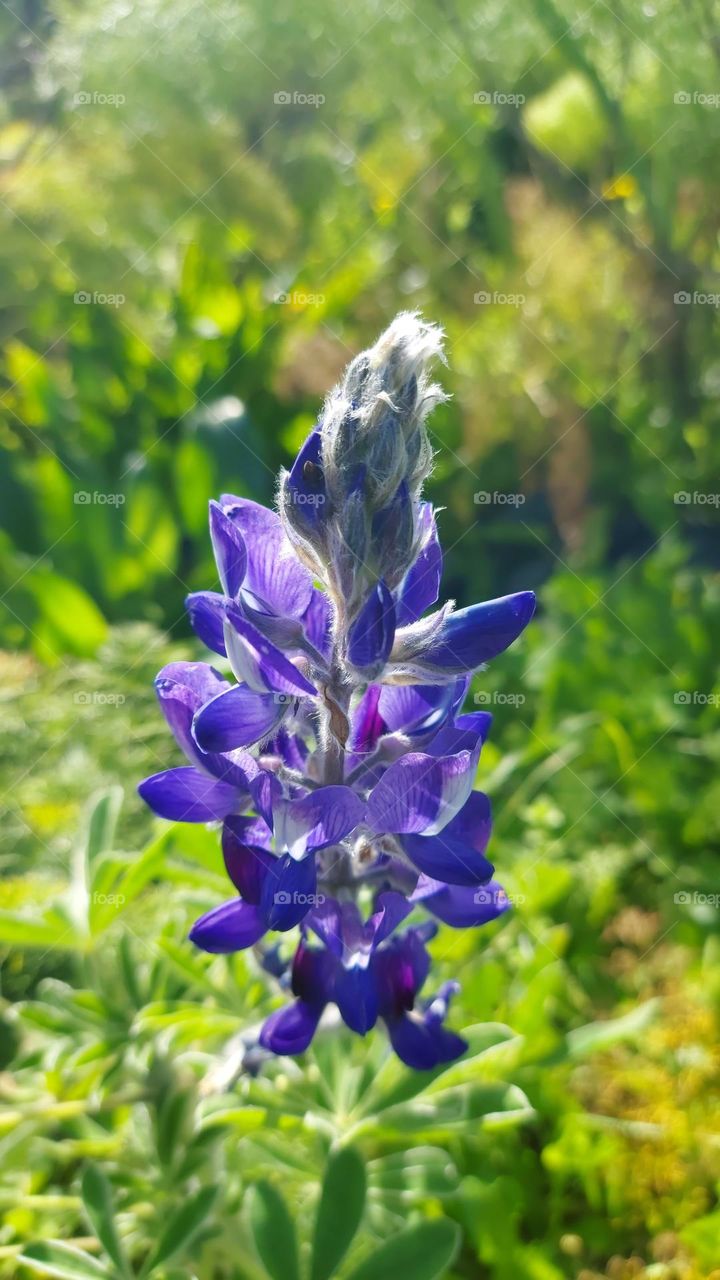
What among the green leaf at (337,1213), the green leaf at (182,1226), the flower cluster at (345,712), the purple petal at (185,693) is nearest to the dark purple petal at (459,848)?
the flower cluster at (345,712)

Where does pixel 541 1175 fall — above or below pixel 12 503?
below

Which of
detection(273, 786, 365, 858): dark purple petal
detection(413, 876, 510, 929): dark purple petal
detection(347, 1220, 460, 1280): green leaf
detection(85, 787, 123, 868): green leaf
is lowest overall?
detection(347, 1220, 460, 1280): green leaf

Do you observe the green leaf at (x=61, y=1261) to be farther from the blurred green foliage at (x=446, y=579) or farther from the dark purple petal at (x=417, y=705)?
the dark purple petal at (x=417, y=705)

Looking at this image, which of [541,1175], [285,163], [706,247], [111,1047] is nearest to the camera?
[111,1047]

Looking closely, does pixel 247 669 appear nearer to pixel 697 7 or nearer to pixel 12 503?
pixel 12 503

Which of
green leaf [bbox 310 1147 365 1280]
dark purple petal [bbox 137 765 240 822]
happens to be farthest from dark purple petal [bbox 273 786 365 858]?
green leaf [bbox 310 1147 365 1280]

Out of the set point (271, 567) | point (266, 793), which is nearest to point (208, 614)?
point (271, 567)

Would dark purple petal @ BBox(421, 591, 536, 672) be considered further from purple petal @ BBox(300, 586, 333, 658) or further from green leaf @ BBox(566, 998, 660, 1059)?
green leaf @ BBox(566, 998, 660, 1059)

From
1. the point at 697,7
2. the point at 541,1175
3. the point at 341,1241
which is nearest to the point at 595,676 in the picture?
the point at 541,1175
